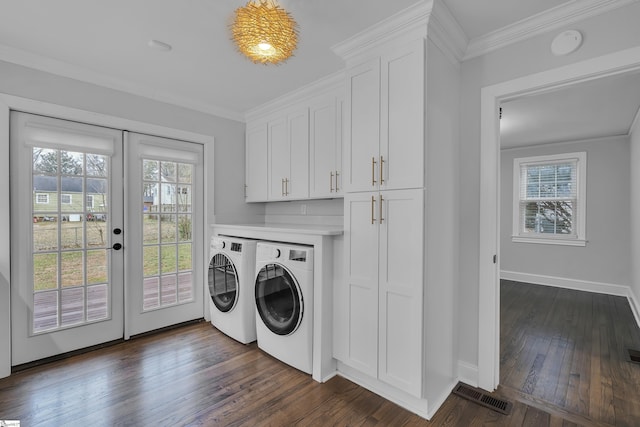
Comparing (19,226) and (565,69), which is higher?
(565,69)

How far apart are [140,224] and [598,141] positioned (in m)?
6.60

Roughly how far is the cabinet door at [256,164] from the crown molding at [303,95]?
6.9 inches

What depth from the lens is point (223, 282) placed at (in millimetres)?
3100

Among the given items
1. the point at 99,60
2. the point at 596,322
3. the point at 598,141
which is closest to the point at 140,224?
the point at 99,60

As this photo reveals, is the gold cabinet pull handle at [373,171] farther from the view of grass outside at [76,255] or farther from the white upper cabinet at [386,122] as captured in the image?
the view of grass outside at [76,255]

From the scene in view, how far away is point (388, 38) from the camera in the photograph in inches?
78.9

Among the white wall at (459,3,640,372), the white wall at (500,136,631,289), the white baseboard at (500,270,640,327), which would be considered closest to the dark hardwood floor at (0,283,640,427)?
the white wall at (459,3,640,372)

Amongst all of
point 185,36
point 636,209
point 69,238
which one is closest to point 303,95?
point 185,36

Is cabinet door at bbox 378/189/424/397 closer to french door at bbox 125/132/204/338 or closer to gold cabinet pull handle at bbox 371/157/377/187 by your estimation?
gold cabinet pull handle at bbox 371/157/377/187

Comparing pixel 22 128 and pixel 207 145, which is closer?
pixel 22 128

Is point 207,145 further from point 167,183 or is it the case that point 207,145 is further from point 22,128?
point 22,128

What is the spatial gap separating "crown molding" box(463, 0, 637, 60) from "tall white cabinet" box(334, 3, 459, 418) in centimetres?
22

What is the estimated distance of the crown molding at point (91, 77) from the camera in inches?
92.4

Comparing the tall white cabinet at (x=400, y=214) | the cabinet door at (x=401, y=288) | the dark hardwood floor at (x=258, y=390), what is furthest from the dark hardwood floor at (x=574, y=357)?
the cabinet door at (x=401, y=288)
